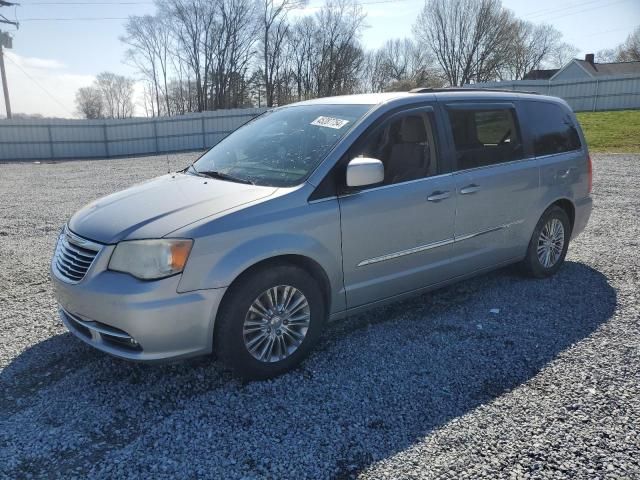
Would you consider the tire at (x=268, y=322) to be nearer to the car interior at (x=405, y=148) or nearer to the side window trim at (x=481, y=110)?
the car interior at (x=405, y=148)

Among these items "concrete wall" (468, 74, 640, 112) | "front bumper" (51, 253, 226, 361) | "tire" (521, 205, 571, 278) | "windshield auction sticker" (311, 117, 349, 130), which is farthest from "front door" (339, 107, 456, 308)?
"concrete wall" (468, 74, 640, 112)

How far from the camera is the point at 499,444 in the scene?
265 centimetres

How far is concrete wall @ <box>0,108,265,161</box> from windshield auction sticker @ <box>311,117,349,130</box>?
906 inches

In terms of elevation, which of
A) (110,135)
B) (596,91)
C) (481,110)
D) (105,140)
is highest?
(596,91)

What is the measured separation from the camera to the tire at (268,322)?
3.08m

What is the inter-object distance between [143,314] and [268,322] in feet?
2.61

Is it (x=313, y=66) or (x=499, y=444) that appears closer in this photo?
(x=499, y=444)

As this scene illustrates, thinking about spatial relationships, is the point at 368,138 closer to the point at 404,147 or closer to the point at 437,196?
the point at 404,147

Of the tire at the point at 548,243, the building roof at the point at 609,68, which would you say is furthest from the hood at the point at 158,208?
the building roof at the point at 609,68

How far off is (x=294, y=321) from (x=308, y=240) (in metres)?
0.56

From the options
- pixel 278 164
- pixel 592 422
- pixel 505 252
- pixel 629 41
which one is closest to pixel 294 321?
pixel 278 164

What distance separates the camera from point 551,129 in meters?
5.10

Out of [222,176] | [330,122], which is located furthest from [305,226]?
[330,122]

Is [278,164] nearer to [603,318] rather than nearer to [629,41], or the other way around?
[603,318]
